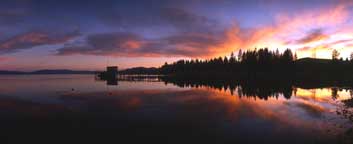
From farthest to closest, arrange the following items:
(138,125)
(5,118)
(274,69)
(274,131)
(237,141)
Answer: (274,69)
(5,118)
(138,125)
(274,131)
(237,141)

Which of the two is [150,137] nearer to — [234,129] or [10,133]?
[234,129]

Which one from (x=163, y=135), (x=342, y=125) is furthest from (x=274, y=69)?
(x=163, y=135)

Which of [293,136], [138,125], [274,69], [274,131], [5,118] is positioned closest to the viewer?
[293,136]

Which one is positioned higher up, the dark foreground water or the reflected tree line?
the reflected tree line

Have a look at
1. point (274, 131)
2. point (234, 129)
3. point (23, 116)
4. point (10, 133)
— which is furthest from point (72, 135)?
point (274, 131)

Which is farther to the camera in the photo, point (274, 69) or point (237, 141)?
point (274, 69)

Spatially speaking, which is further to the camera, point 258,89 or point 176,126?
point 258,89

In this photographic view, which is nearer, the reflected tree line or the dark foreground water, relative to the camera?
the dark foreground water

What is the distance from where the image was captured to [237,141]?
1348 cm

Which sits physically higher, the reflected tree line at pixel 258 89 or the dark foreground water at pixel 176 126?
the reflected tree line at pixel 258 89

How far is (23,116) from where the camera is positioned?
68.3 ft

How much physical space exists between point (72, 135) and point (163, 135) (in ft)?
20.8

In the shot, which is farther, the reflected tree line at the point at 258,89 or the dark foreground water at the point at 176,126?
the reflected tree line at the point at 258,89

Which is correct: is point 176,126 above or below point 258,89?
below
